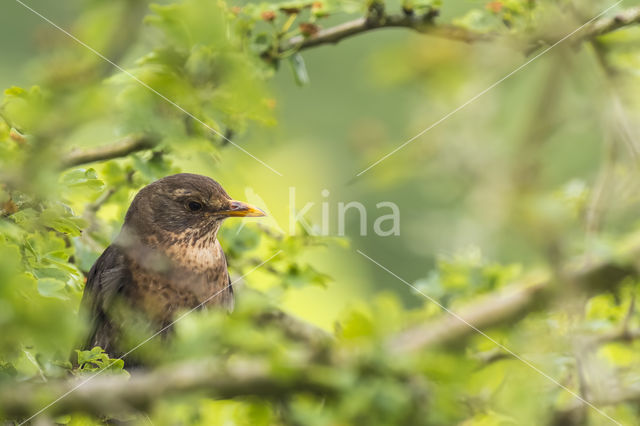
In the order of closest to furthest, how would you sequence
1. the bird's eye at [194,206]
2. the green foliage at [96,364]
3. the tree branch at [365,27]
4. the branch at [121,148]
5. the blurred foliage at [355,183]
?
1. the blurred foliage at [355,183]
2. the green foliage at [96,364]
3. the branch at [121,148]
4. the tree branch at [365,27]
5. the bird's eye at [194,206]

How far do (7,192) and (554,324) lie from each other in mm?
1791

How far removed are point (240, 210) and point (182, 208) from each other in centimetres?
23

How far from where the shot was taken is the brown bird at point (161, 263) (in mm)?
2365

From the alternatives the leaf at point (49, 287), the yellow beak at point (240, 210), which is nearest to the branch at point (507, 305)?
the yellow beak at point (240, 210)

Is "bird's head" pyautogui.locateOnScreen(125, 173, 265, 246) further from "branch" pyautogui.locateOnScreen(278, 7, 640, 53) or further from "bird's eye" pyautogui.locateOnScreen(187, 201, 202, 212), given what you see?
"branch" pyautogui.locateOnScreen(278, 7, 640, 53)

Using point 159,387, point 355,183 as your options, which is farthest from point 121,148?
point 159,387

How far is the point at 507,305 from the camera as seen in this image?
2639 mm

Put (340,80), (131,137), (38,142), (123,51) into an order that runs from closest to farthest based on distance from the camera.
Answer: (38,142) < (131,137) < (123,51) < (340,80)

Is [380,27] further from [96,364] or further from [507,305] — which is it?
[96,364]

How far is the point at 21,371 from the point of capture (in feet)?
4.86

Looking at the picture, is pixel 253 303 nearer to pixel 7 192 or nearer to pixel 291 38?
pixel 7 192

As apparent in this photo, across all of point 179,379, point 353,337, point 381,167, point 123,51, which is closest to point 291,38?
point 123,51

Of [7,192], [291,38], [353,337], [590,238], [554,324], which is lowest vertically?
[554,324]

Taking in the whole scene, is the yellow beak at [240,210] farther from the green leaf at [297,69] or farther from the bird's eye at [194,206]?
the green leaf at [297,69]
